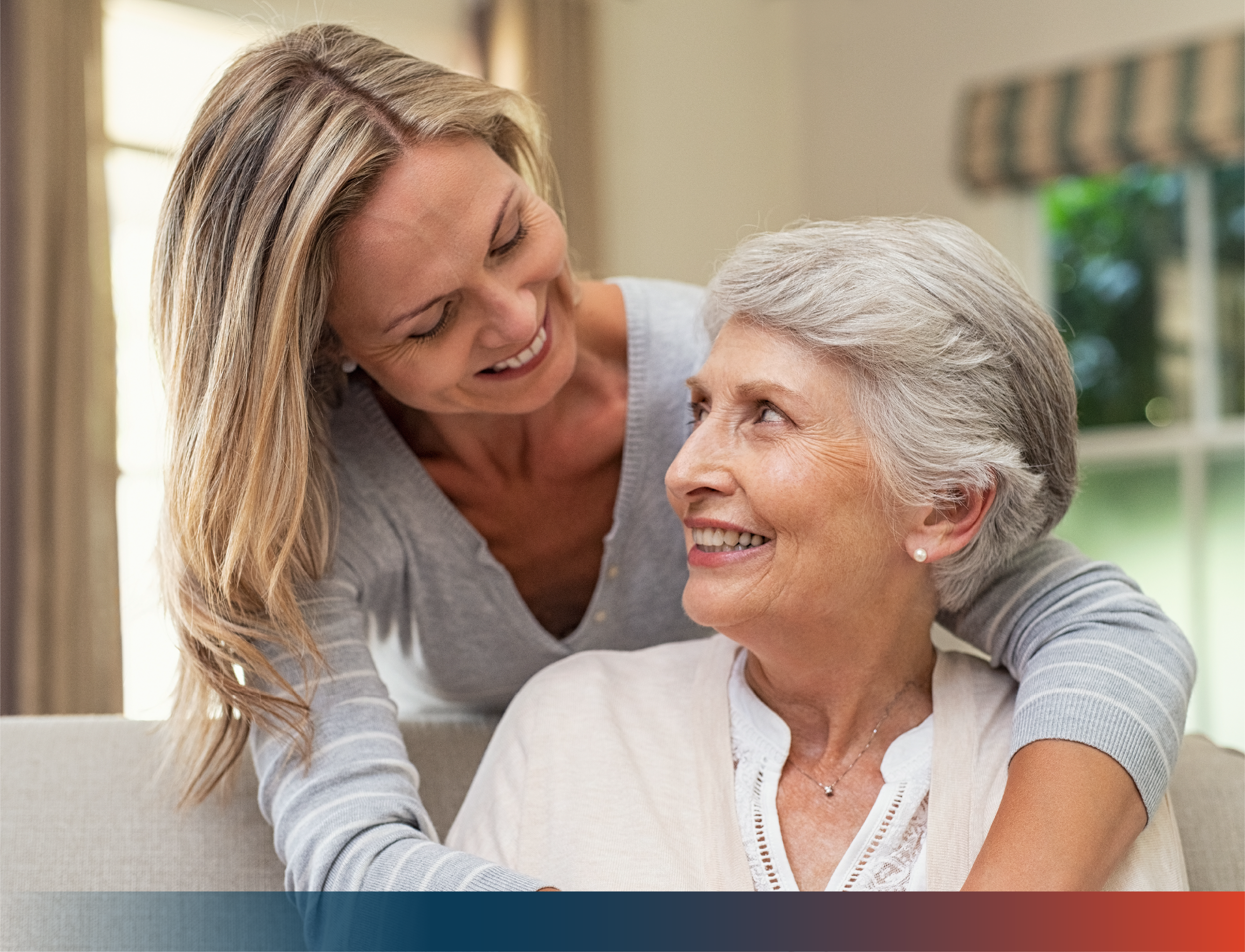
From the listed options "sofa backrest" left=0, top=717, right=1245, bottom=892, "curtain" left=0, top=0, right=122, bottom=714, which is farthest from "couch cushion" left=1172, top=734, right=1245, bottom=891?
"curtain" left=0, top=0, right=122, bottom=714

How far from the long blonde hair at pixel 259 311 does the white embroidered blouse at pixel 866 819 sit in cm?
51

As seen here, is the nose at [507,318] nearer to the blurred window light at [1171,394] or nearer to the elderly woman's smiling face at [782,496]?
the elderly woman's smiling face at [782,496]

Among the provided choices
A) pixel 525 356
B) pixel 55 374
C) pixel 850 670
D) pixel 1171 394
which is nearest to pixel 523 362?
pixel 525 356

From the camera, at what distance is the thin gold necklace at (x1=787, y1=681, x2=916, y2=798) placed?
1.45 metres

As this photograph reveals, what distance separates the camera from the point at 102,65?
3729mm

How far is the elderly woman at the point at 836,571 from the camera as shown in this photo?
4.49 feet

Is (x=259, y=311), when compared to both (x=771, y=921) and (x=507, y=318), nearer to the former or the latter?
(x=507, y=318)

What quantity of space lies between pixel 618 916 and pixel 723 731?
0.33 m

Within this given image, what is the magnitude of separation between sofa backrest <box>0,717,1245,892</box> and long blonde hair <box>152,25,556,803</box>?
0.25 metres

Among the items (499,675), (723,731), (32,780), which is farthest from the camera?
(499,675)

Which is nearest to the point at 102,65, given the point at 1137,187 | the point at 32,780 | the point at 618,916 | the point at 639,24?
the point at 639,24

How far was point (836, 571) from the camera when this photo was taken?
1385 millimetres

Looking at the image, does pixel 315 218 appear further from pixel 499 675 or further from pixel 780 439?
pixel 499 675

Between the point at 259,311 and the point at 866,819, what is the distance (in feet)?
2.90
